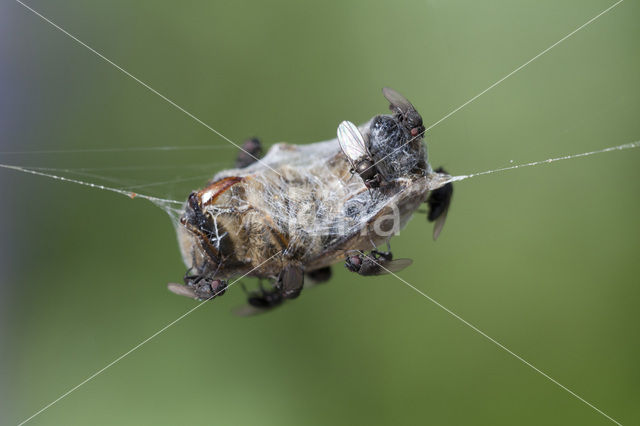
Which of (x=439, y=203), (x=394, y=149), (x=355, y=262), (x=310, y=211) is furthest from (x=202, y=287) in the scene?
(x=439, y=203)

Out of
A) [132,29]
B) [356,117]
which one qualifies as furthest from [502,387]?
[132,29]

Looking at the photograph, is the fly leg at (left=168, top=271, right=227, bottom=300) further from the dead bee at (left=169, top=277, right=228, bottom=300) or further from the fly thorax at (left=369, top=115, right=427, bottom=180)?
the fly thorax at (left=369, top=115, right=427, bottom=180)

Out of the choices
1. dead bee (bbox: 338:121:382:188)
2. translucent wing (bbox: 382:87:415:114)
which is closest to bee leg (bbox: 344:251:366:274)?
dead bee (bbox: 338:121:382:188)

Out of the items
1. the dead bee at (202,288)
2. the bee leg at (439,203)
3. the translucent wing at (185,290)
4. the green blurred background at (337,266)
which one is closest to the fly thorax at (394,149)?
the bee leg at (439,203)

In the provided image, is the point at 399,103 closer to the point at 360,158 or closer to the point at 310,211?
the point at 360,158

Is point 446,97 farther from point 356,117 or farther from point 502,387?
point 502,387

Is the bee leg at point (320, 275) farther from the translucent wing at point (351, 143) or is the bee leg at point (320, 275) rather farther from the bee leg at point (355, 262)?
the translucent wing at point (351, 143)
